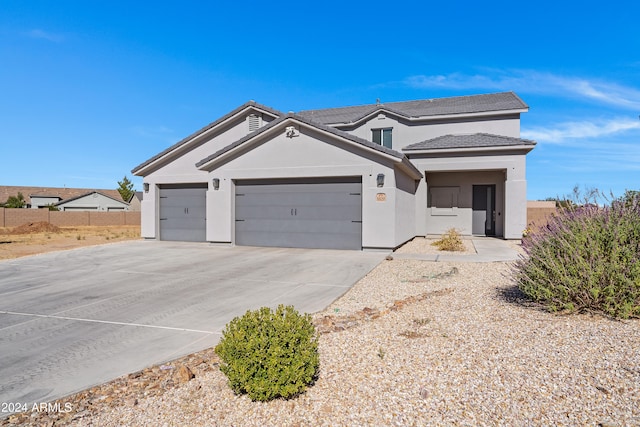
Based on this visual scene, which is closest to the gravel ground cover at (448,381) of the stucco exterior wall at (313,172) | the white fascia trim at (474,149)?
the stucco exterior wall at (313,172)

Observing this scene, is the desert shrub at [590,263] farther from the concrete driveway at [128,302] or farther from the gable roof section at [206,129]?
the gable roof section at [206,129]

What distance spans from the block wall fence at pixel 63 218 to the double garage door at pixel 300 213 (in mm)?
31132

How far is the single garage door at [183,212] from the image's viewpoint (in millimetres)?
15508

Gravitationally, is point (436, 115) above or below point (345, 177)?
above

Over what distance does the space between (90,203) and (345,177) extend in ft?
175

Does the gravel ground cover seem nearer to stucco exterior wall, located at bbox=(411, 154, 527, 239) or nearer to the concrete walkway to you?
the concrete walkway

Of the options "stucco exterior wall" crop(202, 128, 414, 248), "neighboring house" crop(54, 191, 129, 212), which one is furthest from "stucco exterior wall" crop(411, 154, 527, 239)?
"neighboring house" crop(54, 191, 129, 212)

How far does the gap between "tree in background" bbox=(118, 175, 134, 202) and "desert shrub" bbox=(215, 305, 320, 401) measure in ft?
221

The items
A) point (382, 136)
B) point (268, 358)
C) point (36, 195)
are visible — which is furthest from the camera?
point (36, 195)

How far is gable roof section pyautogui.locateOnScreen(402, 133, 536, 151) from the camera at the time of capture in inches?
616

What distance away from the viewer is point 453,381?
119 inches

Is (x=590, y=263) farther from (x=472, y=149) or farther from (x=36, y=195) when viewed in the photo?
(x=36, y=195)

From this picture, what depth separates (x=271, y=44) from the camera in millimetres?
17312

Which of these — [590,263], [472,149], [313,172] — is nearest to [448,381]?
[590,263]
